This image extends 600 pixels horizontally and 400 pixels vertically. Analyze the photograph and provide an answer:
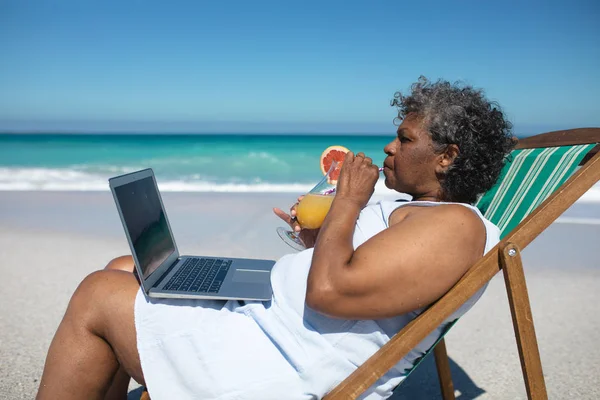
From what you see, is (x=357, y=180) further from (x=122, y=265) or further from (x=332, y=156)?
(x=122, y=265)

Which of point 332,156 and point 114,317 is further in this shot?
point 332,156

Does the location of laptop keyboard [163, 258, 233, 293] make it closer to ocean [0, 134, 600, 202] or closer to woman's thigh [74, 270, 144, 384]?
woman's thigh [74, 270, 144, 384]

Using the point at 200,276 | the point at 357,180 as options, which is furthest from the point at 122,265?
the point at 357,180

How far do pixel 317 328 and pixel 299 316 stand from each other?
67 mm

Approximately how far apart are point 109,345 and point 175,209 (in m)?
7.29

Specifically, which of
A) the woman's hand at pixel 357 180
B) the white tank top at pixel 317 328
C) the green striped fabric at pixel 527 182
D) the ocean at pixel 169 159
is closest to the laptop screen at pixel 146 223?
the white tank top at pixel 317 328

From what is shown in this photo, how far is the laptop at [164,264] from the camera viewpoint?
1876 millimetres


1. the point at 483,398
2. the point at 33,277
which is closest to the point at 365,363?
the point at 483,398

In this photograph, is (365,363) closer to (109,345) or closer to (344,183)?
(344,183)

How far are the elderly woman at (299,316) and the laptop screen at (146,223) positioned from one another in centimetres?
13

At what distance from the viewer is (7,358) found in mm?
3285

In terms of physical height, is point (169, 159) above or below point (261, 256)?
below

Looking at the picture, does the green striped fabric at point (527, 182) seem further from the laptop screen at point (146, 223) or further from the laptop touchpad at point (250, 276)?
the laptop screen at point (146, 223)

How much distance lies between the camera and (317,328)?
5.68ft
